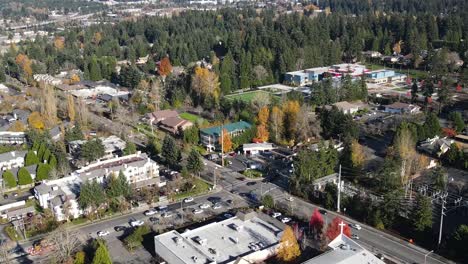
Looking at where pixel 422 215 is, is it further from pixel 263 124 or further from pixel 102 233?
pixel 263 124

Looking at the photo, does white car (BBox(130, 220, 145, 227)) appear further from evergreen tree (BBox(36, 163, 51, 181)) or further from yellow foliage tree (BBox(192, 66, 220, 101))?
yellow foliage tree (BBox(192, 66, 220, 101))

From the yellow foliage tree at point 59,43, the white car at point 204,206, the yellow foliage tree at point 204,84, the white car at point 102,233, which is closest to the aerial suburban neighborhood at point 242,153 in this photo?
the white car at point 102,233

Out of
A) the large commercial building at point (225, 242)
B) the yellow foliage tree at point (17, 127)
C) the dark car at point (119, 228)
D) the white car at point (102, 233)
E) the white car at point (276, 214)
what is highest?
the yellow foliage tree at point (17, 127)

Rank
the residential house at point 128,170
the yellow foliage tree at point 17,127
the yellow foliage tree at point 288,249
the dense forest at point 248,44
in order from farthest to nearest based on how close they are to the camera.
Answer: the dense forest at point 248,44
the yellow foliage tree at point 17,127
the residential house at point 128,170
the yellow foliage tree at point 288,249

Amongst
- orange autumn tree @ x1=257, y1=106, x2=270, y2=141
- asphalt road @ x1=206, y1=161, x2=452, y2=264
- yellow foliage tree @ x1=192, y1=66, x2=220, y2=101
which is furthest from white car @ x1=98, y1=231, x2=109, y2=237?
yellow foliage tree @ x1=192, y1=66, x2=220, y2=101

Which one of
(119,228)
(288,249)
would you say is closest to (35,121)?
(119,228)

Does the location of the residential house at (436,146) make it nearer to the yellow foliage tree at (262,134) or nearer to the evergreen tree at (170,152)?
the yellow foliage tree at (262,134)
